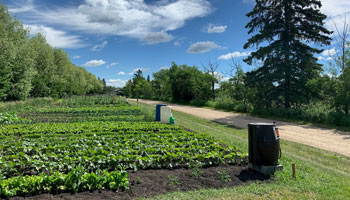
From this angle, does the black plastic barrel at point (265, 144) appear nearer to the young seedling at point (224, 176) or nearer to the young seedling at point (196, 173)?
the young seedling at point (224, 176)

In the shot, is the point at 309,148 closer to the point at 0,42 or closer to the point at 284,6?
the point at 284,6

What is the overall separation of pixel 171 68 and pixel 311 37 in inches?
1215

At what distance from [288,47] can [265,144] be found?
1502 centimetres

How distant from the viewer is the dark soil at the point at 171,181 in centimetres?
388

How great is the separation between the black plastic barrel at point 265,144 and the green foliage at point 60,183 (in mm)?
2884

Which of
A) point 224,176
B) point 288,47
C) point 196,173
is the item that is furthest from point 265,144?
point 288,47

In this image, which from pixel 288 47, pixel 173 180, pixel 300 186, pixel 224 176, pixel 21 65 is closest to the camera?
pixel 300 186

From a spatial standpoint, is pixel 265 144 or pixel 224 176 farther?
pixel 265 144

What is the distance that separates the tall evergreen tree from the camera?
17.2 meters

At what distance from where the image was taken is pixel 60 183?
12.9 feet

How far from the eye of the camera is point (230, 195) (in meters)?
3.98

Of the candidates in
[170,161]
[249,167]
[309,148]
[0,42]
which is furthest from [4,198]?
[0,42]

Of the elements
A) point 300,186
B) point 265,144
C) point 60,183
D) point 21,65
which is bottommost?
point 300,186

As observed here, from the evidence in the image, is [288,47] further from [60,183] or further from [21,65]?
[21,65]
